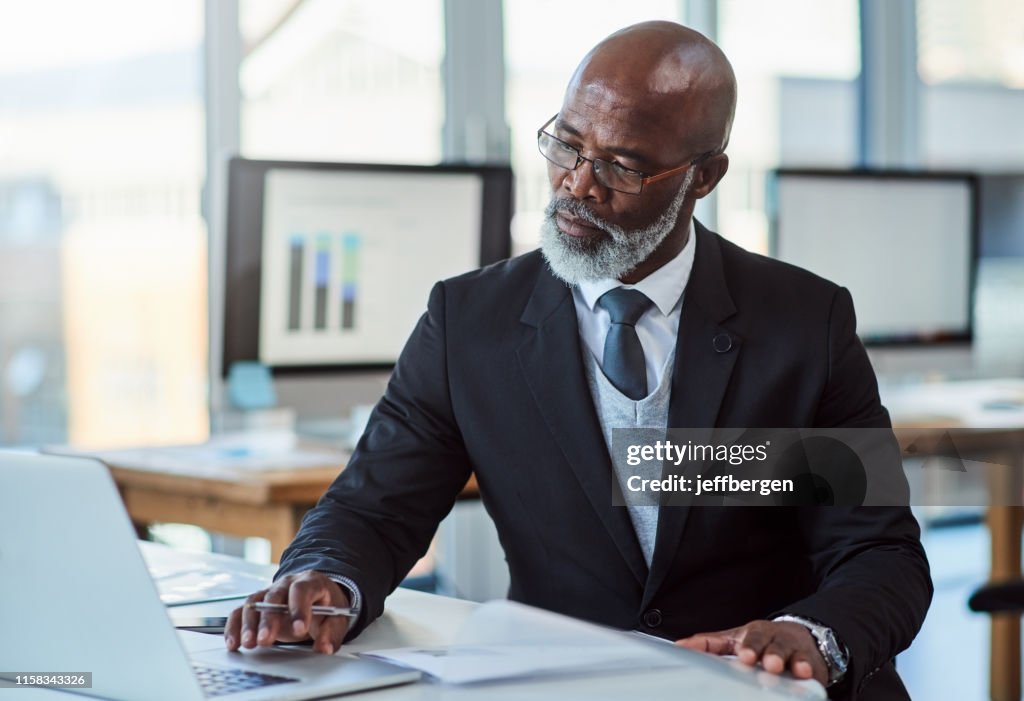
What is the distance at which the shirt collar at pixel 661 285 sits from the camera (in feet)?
5.23

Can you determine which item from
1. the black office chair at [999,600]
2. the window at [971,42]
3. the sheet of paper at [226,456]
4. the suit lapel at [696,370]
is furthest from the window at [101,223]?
the window at [971,42]

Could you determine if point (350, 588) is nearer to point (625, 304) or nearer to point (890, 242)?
point (625, 304)

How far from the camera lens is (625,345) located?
1544mm

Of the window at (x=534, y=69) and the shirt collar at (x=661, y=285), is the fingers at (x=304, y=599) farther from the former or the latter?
the window at (x=534, y=69)

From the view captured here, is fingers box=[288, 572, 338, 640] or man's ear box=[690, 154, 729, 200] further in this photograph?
man's ear box=[690, 154, 729, 200]

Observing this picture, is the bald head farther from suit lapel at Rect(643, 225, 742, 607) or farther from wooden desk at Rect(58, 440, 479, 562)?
wooden desk at Rect(58, 440, 479, 562)

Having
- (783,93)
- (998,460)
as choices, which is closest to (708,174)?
(998,460)

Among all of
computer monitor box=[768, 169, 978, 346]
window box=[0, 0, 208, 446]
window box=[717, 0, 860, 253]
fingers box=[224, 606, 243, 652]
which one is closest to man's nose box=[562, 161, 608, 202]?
fingers box=[224, 606, 243, 652]

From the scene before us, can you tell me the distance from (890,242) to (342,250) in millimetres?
1704

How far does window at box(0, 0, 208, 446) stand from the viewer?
322 centimetres

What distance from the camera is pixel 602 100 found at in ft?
4.99

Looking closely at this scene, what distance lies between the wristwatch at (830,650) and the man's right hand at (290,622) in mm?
438

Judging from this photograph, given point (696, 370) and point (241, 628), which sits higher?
point (696, 370)

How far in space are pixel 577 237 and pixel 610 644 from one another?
861 mm
